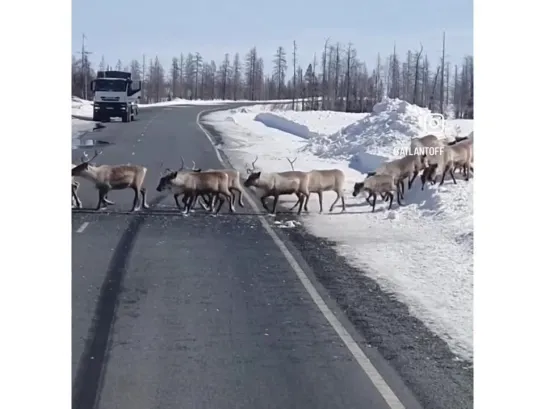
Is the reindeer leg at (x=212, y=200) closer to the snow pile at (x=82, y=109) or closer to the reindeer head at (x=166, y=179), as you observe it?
the reindeer head at (x=166, y=179)

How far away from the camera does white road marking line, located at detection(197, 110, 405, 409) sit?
3.94 metres

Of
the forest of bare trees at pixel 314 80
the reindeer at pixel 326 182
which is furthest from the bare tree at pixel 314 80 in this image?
the reindeer at pixel 326 182

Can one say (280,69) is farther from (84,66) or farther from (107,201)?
(107,201)

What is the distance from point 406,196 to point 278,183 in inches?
42.3

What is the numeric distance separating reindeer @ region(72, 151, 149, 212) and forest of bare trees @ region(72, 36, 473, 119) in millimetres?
450

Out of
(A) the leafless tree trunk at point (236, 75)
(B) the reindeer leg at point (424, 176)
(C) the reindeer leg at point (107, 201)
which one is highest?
(A) the leafless tree trunk at point (236, 75)

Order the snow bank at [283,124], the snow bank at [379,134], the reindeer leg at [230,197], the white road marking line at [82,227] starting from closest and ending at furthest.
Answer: the white road marking line at [82,227] → the snow bank at [379,134] → the snow bank at [283,124] → the reindeer leg at [230,197]

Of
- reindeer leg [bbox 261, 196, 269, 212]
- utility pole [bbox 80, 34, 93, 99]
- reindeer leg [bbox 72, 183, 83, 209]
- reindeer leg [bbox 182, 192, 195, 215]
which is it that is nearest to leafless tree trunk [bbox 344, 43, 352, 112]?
utility pole [bbox 80, 34, 93, 99]

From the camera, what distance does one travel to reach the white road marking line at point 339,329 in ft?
12.9

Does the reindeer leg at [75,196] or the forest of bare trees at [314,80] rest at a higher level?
the forest of bare trees at [314,80]

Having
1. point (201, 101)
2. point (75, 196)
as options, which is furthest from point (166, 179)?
point (75, 196)

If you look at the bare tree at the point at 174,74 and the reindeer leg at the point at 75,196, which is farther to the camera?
the bare tree at the point at 174,74
